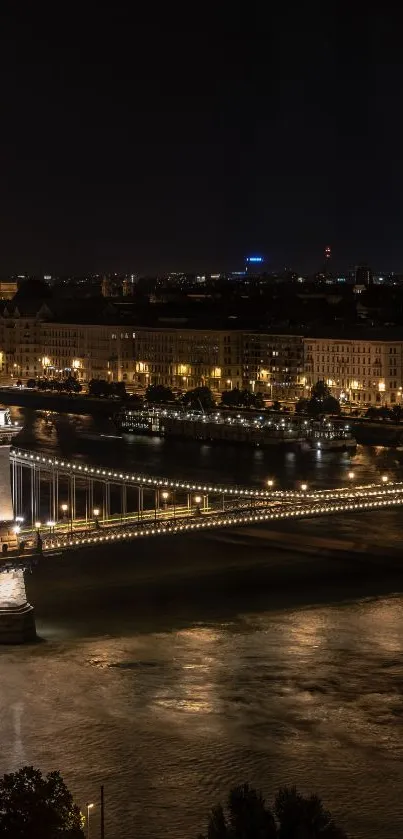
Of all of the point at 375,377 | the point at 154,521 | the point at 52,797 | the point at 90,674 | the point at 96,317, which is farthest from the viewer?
the point at 96,317

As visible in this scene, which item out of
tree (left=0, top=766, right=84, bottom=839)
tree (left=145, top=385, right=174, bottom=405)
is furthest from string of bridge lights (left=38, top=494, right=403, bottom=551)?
tree (left=145, top=385, right=174, bottom=405)

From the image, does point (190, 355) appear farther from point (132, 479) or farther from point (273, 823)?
point (273, 823)

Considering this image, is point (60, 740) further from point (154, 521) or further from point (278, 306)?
point (278, 306)

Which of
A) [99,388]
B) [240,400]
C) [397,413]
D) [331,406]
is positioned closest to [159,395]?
[240,400]

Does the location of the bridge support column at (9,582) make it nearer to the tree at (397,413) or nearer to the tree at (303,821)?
the tree at (303,821)

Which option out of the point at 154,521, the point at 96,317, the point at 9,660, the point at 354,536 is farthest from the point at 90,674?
the point at 96,317

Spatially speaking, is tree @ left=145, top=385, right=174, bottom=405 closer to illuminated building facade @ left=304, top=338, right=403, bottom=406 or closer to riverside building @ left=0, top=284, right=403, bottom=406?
riverside building @ left=0, top=284, right=403, bottom=406
